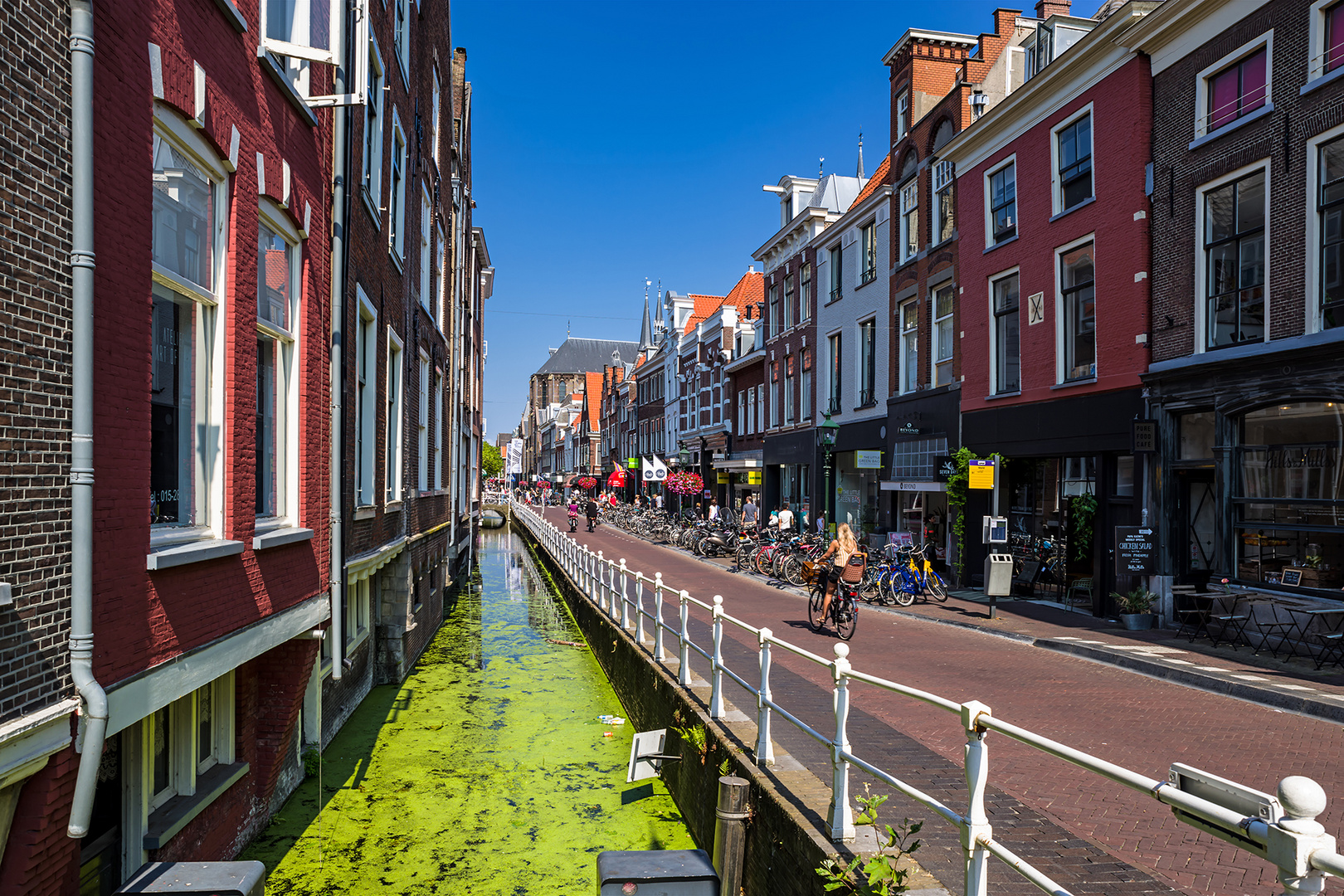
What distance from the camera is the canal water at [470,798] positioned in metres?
6.47

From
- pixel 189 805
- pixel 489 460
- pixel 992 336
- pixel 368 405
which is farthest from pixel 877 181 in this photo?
pixel 489 460

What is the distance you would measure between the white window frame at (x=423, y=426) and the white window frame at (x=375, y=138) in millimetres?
4718

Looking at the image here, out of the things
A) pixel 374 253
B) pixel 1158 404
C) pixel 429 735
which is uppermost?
pixel 374 253

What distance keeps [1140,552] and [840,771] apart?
34.7ft

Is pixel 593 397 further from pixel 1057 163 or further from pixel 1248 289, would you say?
pixel 1248 289

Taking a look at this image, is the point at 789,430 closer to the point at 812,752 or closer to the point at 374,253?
the point at 374,253

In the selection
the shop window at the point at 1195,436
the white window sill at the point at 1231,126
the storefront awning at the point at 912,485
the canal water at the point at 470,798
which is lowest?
the canal water at the point at 470,798

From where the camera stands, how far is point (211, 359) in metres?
5.32

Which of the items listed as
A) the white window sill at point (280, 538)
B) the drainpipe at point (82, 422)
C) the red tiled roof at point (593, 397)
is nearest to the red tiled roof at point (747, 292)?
the white window sill at point (280, 538)

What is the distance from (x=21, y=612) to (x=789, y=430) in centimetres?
2848

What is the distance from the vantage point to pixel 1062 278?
15.9 metres

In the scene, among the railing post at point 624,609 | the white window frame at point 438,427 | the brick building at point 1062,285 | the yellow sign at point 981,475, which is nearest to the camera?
the railing post at point 624,609

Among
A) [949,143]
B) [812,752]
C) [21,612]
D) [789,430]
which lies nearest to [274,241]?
[21,612]

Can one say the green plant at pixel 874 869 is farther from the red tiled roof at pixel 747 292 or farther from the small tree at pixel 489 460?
the small tree at pixel 489 460
